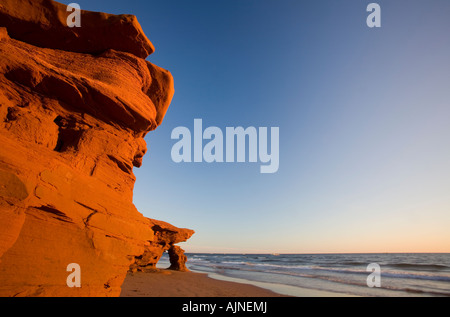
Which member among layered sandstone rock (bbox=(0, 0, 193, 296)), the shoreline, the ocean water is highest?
layered sandstone rock (bbox=(0, 0, 193, 296))

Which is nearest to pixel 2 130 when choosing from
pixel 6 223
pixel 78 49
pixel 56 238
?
pixel 6 223

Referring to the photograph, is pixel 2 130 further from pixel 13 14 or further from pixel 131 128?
pixel 13 14

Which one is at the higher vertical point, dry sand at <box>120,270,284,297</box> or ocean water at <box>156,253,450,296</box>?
dry sand at <box>120,270,284,297</box>

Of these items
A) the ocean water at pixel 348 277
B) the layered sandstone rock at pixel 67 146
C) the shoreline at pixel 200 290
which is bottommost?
the ocean water at pixel 348 277

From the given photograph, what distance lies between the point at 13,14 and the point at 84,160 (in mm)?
5812

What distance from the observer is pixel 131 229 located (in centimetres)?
707

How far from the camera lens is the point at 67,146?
6926 mm

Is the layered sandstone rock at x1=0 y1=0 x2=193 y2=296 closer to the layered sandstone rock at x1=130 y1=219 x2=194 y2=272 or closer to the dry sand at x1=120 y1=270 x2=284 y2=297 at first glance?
the dry sand at x1=120 y1=270 x2=284 y2=297

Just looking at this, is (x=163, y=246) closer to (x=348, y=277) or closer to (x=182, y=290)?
(x=182, y=290)

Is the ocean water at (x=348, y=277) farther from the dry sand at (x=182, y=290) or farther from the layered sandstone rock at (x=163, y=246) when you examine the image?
the layered sandstone rock at (x=163, y=246)

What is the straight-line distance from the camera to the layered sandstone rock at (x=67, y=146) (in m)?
5.09

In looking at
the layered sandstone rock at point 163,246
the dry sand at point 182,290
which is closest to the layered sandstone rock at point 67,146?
the dry sand at point 182,290

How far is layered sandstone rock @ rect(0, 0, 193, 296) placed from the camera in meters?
5.09

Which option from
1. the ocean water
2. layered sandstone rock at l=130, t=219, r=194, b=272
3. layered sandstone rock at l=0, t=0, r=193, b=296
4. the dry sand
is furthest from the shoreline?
layered sandstone rock at l=130, t=219, r=194, b=272
